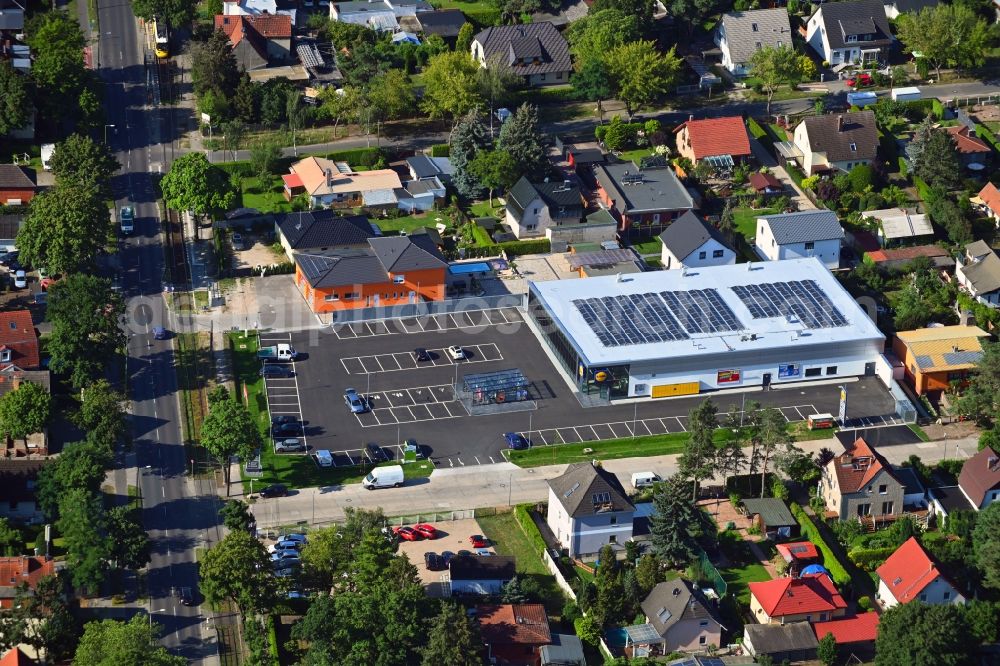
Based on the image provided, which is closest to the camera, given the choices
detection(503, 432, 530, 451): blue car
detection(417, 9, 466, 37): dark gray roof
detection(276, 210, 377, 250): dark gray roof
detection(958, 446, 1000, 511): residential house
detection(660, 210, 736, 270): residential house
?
detection(958, 446, 1000, 511): residential house

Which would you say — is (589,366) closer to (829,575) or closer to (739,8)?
(829,575)

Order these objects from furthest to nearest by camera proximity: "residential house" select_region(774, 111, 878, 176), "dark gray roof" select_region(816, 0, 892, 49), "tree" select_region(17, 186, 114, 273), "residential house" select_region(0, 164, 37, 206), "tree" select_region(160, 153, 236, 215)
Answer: "dark gray roof" select_region(816, 0, 892, 49)
"residential house" select_region(774, 111, 878, 176)
"residential house" select_region(0, 164, 37, 206)
"tree" select_region(160, 153, 236, 215)
"tree" select_region(17, 186, 114, 273)

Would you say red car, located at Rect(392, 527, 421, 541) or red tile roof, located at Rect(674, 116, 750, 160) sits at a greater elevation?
red tile roof, located at Rect(674, 116, 750, 160)

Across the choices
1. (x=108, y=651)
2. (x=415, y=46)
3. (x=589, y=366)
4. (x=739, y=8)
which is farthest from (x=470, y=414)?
(x=739, y=8)

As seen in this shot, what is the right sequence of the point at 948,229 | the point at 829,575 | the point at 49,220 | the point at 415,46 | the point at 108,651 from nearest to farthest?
the point at 108,651
the point at 829,575
the point at 49,220
the point at 948,229
the point at 415,46

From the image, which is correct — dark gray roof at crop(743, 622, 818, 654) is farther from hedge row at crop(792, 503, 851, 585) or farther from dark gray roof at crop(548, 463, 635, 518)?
dark gray roof at crop(548, 463, 635, 518)

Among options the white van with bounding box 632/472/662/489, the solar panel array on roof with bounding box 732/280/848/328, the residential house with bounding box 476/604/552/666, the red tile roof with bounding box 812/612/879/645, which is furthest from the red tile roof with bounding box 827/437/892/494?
the residential house with bounding box 476/604/552/666

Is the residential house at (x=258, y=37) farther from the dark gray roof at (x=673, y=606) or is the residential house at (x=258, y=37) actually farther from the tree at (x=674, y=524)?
the dark gray roof at (x=673, y=606)
